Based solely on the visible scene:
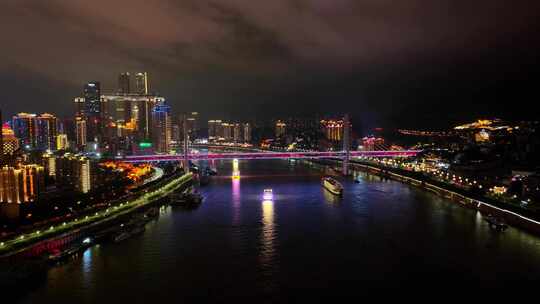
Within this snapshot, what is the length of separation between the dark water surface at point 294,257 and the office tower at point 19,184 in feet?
8.87

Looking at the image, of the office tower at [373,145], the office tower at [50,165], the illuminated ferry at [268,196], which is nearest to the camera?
the illuminated ferry at [268,196]

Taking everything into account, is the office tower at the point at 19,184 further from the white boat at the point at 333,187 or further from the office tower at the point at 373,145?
the office tower at the point at 373,145

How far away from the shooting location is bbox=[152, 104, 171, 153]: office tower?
30.4m

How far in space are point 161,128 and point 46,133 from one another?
834 cm

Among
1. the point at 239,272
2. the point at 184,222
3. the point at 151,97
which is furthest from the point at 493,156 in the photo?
the point at 151,97

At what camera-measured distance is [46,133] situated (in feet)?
83.3

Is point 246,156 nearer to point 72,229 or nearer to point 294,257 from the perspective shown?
point 72,229

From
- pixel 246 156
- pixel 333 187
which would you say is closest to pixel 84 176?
pixel 333 187

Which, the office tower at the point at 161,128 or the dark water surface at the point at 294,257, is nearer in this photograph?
the dark water surface at the point at 294,257

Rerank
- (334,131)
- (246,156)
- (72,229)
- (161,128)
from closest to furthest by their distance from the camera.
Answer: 1. (72,229)
2. (246,156)
3. (161,128)
4. (334,131)

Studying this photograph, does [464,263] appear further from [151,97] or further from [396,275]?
[151,97]

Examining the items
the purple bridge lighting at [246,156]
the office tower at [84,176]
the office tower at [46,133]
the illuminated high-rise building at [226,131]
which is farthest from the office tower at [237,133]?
the office tower at [84,176]

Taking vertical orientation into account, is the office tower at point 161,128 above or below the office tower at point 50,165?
above

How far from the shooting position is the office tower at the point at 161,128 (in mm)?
30423
